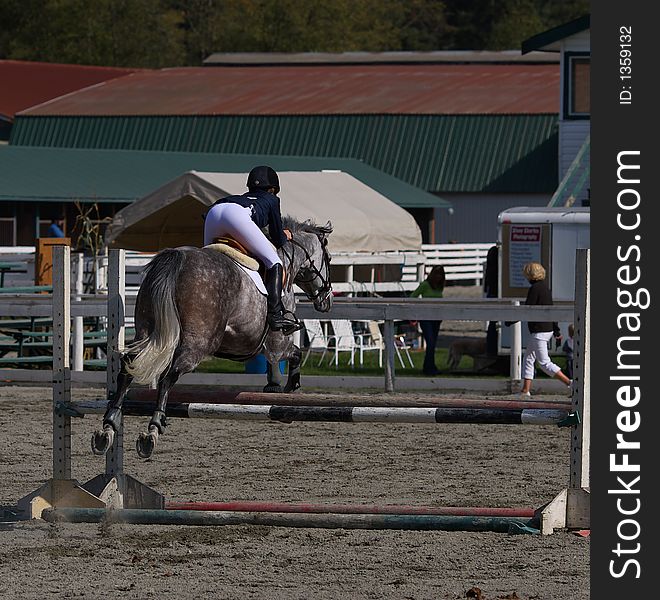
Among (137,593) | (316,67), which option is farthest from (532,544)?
(316,67)

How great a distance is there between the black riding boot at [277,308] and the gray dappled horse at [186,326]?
0.07m

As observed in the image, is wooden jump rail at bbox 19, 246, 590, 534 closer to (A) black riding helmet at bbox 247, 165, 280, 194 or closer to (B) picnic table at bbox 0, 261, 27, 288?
(A) black riding helmet at bbox 247, 165, 280, 194

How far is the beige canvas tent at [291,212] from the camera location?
68.2 ft

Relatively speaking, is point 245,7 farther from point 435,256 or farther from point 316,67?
point 435,256

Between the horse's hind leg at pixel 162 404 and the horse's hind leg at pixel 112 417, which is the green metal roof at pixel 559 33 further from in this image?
the horse's hind leg at pixel 112 417

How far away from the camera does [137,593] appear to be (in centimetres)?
722

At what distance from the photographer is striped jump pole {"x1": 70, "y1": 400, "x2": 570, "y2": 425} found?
8.16 meters

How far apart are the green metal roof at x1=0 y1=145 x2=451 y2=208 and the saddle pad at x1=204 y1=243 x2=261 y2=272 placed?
26695 mm

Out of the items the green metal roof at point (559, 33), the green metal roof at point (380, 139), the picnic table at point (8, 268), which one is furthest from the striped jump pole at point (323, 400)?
the green metal roof at point (380, 139)
